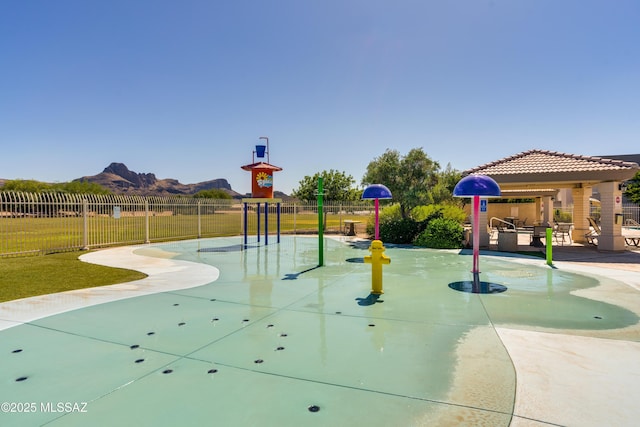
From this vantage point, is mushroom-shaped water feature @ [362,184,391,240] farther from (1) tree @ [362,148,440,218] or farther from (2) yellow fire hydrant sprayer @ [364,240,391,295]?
(1) tree @ [362,148,440,218]

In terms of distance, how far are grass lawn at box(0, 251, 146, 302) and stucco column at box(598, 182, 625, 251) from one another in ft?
57.3

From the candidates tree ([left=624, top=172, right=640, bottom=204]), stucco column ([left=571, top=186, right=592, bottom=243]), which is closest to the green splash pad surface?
stucco column ([left=571, top=186, right=592, bottom=243])

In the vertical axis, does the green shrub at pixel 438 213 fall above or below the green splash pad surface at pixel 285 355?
above

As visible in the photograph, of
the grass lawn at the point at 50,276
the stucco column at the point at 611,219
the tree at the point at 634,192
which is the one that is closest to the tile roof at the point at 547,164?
the stucco column at the point at 611,219

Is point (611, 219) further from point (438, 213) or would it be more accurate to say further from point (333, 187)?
point (333, 187)

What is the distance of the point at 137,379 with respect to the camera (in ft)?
12.6

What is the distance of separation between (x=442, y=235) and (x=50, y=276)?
14.7m

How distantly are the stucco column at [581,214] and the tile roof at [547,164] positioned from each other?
4.04 meters

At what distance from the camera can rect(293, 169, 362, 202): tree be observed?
5525 cm

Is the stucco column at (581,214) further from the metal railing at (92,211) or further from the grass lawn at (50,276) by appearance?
the grass lawn at (50,276)

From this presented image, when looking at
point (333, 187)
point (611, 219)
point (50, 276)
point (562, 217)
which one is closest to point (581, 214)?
point (611, 219)

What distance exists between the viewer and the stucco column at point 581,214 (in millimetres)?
18406

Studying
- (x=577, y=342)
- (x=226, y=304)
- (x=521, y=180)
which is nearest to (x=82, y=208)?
(x=226, y=304)

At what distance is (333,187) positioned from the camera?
5769 cm
